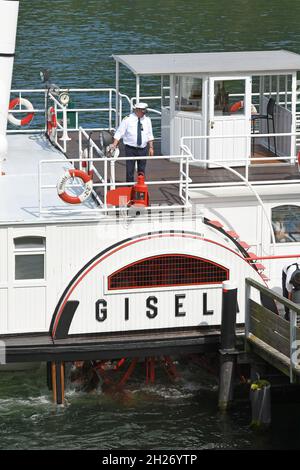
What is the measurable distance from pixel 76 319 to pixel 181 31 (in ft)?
137

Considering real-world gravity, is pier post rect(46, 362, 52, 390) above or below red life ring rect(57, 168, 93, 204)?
below

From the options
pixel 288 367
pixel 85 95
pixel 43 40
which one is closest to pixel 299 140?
pixel 288 367

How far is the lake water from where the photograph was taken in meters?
21.5

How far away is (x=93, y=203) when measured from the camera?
2184 cm

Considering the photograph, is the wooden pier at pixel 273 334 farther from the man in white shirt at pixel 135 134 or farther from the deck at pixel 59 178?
the man in white shirt at pixel 135 134

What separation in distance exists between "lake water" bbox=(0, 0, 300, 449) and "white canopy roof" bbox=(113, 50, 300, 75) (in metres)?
5.78

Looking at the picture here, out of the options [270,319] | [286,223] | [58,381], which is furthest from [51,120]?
[270,319]

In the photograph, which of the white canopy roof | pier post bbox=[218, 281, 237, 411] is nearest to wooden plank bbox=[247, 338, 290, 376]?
pier post bbox=[218, 281, 237, 411]

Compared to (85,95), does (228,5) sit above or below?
above

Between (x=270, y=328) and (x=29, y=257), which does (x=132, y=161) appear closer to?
(x=29, y=257)

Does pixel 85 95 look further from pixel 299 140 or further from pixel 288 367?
pixel 288 367

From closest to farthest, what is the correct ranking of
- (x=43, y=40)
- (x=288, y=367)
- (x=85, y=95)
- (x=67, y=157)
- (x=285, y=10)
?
1. (x=288, y=367)
2. (x=67, y=157)
3. (x=85, y=95)
4. (x=43, y=40)
5. (x=285, y=10)

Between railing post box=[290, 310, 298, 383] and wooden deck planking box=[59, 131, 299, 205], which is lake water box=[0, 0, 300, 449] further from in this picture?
wooden deck planking box=[59, 131, 299, 205]
